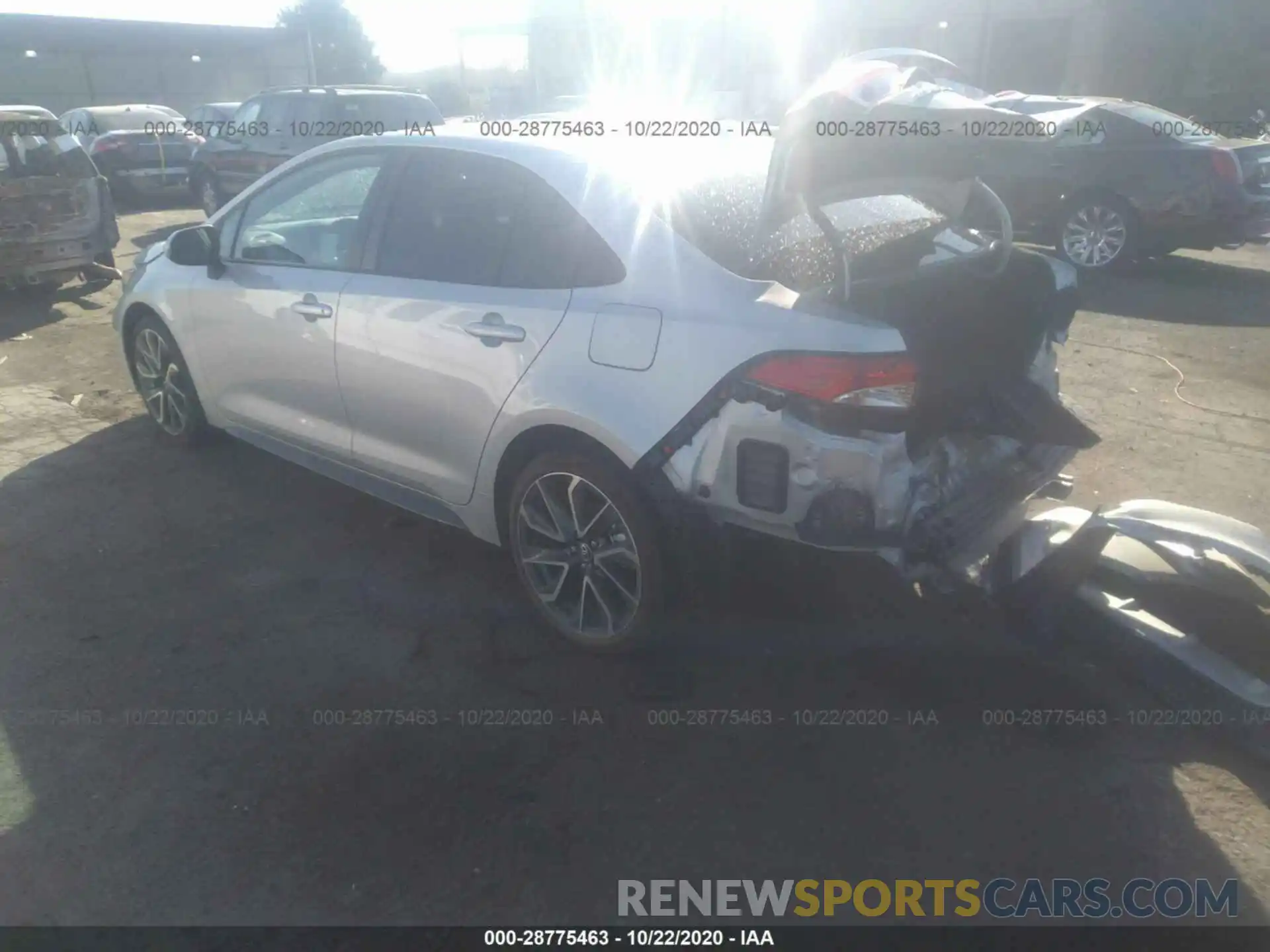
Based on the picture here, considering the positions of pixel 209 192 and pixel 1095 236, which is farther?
pixel 209 192

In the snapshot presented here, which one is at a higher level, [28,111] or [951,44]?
[951,44]

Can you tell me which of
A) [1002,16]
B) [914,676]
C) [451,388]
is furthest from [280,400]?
[1002,16]

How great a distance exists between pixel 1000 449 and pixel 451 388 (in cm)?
198

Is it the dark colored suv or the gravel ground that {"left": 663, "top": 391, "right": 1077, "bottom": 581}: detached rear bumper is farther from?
the dark colored suv

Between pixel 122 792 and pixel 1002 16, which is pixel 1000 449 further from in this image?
pixel 1002 16

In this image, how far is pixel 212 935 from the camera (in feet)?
8.35

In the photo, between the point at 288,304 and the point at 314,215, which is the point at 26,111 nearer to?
the point at 314,215

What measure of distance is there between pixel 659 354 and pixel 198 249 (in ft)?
8.81

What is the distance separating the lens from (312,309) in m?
4.31

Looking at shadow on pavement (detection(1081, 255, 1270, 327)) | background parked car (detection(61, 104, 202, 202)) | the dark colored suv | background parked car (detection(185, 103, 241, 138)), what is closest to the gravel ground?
shadow on pavement (detection(1081, 255, 1270, 327))

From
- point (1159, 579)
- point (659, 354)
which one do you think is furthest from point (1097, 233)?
point (659, 354)

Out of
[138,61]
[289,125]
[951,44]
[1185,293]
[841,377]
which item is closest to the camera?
[841,377]

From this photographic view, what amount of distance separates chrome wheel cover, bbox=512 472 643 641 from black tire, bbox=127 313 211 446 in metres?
2.53

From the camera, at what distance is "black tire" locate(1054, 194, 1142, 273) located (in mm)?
10234
